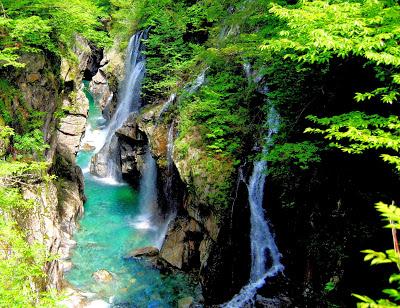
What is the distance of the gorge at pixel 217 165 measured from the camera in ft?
20.8

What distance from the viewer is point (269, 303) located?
31.4ft

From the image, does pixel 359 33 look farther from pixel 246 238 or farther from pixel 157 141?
pixel 157 141

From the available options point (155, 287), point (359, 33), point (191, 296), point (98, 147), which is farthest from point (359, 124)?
point (98, 147)

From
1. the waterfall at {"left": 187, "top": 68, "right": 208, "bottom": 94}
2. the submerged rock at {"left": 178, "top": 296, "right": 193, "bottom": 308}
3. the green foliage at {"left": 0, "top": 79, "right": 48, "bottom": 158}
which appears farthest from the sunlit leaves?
the waterfall at {"left": 187, "top": 68, "right": 208, "bottom": 94}

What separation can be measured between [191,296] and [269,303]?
11.9 ft

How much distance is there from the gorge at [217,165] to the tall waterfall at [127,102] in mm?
1579

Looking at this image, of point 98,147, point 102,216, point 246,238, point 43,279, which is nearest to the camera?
point 43,279

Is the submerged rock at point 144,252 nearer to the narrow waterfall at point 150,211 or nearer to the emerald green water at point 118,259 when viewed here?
the emerald green water at point 118,259

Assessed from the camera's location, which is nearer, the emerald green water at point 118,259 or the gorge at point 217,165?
the gorge at point 217,165

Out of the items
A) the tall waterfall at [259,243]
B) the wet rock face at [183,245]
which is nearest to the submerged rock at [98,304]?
the wet rock face at [183,245]

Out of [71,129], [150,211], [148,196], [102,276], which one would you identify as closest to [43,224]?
[102,276]

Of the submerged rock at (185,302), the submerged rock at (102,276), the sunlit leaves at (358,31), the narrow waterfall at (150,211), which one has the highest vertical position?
the sunlit leaves at (358,31)

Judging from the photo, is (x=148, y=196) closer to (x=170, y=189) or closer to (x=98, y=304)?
(x=170, y=189)

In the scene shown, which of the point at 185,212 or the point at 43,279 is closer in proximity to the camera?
the point at 43,279
